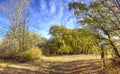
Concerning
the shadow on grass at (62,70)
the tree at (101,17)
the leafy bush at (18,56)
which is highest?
the tree at (101,17)

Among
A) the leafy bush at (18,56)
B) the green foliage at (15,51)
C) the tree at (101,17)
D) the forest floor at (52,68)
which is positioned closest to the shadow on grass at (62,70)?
the forest floor at (52,68)

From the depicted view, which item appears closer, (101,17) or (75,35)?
(101,17)

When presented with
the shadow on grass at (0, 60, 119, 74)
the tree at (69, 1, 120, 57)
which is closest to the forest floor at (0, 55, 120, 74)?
the shadow on grass at (0, 60, 119, 74)

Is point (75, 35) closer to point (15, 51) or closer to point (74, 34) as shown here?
point (74, 34)

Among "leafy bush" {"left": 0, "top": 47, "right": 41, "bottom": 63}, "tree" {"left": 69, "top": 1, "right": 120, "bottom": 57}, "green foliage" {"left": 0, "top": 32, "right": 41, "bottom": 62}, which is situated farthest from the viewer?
"green foliage" {"left": 0, "top": 32, "right": 41, "bottom": 62}

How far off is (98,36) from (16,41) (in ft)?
36.0

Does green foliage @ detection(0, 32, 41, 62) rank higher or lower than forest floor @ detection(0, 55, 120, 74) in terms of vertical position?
higher

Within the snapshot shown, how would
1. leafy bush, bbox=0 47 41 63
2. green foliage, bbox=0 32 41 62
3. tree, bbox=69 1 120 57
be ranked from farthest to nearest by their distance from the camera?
green foliage, bbox=0 32 41 62, leafy bush, bbox=0 47 41 63, tree, bbox=69 1 120 57

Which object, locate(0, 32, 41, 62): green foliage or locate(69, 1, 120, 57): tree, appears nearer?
locate(69, 1, 120, 57): tree

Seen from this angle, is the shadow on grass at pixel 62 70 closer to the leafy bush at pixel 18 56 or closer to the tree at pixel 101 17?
the tree at pixel 101 17

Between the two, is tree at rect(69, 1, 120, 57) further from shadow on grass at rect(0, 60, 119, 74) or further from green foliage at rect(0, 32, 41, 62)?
green foliage at rect(0, 32, 41, 62)

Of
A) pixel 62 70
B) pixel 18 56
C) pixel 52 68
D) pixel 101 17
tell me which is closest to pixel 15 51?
pixel 18 56

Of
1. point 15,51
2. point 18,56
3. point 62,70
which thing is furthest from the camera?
point 15,51

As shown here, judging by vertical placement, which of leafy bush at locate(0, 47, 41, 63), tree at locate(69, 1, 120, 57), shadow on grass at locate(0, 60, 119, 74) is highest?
tree at locate(69, 1, 120, 57)
